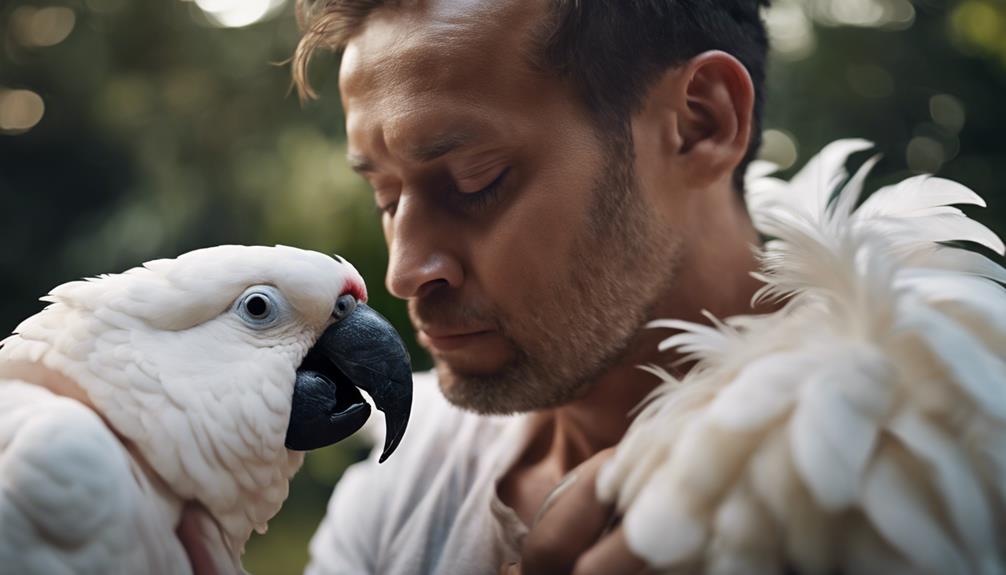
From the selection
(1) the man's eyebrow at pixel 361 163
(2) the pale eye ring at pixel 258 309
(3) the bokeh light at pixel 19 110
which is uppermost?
(1) the man's eyebrow at pixel 361 163

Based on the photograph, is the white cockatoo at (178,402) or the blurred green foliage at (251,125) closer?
the white cockatoo at (178,402)

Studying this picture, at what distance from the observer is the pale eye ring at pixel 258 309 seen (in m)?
0.91

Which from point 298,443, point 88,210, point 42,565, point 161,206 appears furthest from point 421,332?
point 88,210

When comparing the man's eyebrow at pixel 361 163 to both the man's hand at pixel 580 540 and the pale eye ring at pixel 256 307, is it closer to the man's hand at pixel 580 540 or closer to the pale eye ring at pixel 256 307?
the pale eye ring at pixel 256 307

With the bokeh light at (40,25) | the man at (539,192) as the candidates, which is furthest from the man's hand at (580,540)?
the bokeh light at (40,25)

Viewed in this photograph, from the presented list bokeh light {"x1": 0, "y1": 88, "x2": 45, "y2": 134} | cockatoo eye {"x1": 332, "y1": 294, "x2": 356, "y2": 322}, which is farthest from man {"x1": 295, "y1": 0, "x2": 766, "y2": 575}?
bokeh light {"x1": 0, "y1": 88, "x2": 45, "y2": 134}

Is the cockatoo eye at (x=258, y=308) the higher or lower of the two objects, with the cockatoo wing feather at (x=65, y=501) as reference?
higher

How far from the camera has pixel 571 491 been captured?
807 millimetres

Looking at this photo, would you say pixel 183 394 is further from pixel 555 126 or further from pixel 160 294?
pixel 555 126

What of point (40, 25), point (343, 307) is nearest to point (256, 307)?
point (343, 307)

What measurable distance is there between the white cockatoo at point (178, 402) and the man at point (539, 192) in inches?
7.7

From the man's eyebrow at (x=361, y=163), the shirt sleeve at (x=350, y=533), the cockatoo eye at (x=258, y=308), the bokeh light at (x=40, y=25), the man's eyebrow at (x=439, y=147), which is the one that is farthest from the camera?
the bokeh light at (x=40, y=25)

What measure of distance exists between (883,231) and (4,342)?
3.42 feet

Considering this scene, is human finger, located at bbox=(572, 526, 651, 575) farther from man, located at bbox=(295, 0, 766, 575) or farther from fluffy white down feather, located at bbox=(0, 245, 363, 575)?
fluffy white down feather, located at bbox=(0, 245, 363, 575)
